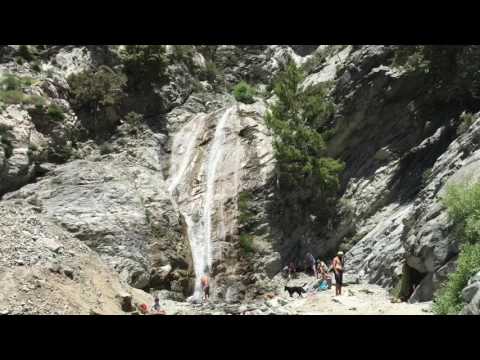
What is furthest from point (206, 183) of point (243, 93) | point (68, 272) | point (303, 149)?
point (243, 93)

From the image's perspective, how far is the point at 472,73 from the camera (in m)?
28.2

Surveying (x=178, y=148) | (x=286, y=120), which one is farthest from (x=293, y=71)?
(x=178, y=148)

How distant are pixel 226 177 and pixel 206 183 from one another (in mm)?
1364

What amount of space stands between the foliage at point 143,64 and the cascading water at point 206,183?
5422 millimetres

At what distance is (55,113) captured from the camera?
34.5 metres

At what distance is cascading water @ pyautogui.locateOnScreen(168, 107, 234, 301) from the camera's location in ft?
95.9

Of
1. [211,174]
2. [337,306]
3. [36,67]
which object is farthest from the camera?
[36,67]

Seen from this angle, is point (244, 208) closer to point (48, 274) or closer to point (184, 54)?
point (48, 274)

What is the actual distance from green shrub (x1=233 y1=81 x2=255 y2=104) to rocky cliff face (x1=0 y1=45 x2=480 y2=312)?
7676mm

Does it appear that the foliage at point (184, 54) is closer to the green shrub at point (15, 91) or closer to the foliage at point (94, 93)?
the foliage at point (94, 93)

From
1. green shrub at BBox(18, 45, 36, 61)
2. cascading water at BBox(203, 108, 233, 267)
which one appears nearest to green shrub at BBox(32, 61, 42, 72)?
green shrub at BBox(18, 45, 36, 61)

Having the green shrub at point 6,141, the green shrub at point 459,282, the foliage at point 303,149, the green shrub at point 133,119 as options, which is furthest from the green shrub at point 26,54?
the green shrub at point 459,282
